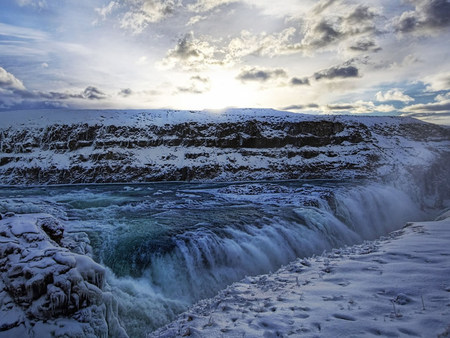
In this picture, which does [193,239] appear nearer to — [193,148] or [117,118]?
[193,148]

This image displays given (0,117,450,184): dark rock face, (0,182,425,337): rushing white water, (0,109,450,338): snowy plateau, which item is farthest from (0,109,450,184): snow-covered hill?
(0,182,425,337): rushing white water

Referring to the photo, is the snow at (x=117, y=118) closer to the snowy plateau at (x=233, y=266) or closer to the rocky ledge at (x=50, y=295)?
the snowy plateau at (x=233, y=266)

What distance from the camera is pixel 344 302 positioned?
5059 millimetres

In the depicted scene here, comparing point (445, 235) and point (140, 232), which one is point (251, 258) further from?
point (445, 235)

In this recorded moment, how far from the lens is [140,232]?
520 inches

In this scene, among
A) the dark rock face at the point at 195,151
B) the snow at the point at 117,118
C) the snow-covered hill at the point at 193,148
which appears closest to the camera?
the dark rock face at the point at 195,151

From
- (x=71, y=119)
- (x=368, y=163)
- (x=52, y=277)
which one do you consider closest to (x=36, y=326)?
(x=52, y=277)

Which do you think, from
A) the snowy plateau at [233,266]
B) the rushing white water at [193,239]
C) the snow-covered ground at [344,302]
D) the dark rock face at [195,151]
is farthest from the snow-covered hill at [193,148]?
the snow-covered ground at [344,302]

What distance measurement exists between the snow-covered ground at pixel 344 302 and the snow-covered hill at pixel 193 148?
38.7m

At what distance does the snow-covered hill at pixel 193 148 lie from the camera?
1806 inches

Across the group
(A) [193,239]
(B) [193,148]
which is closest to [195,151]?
(B) [193,148]

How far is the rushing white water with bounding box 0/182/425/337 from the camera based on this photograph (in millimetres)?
8789

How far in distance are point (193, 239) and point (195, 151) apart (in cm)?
4023

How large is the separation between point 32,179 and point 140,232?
130ft
